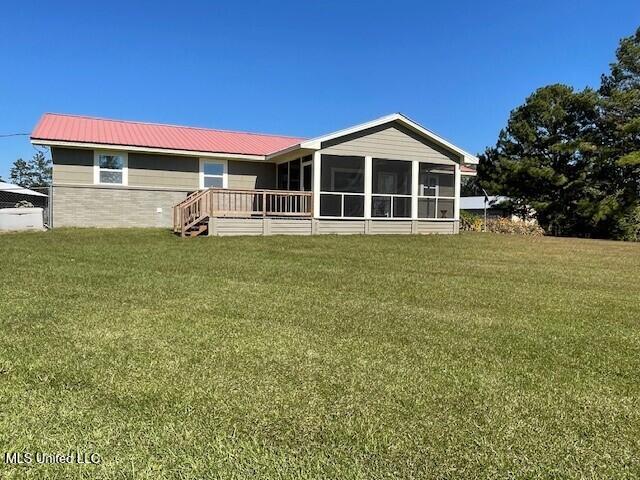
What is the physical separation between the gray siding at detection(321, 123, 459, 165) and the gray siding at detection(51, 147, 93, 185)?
7.67 meters

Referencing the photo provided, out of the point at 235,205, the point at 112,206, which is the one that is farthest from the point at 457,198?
the point at 112,206

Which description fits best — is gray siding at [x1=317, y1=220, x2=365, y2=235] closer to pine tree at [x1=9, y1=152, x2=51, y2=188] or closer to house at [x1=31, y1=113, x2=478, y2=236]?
house at [x1=31, y1=113, x2=478, y2=236]

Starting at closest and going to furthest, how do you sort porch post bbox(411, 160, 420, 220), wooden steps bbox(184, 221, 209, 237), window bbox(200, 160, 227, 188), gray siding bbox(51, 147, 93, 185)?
1. wooden steps bbox(184, 221, 209, 237)
2. gray siding bbox(51, 147, 93, 185)
3. porch post bbox(411, 160, 420, 220)
4. window bbox(200, 160, 227, 188)

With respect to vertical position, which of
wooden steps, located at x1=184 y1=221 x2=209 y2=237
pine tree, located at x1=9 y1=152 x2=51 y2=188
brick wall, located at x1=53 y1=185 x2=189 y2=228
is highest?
pine tree, located at x1=9 y1=152 x2=51 y2=188

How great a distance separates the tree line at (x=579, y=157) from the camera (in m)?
23.9

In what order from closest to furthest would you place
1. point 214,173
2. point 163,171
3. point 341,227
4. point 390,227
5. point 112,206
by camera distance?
point 341,227, point 112,206, point 390,227, point 163,171, point 214,173

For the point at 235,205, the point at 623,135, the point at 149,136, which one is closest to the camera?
the point at 235,205

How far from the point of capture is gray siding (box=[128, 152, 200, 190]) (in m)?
16.5

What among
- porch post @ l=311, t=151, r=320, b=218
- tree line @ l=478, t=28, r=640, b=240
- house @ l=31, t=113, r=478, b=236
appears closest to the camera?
house @ l=31, t=113, r=478, b=236

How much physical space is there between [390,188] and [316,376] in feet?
47.0

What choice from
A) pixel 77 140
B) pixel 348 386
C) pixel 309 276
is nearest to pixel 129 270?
pixel 309 276

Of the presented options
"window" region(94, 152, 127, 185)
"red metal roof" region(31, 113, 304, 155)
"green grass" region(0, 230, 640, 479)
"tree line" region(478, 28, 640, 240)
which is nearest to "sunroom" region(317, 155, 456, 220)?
"red metal roof" region(31, 113, 304, 155)

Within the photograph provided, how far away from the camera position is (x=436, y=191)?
18.3 metres

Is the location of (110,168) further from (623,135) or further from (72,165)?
(623,135)
